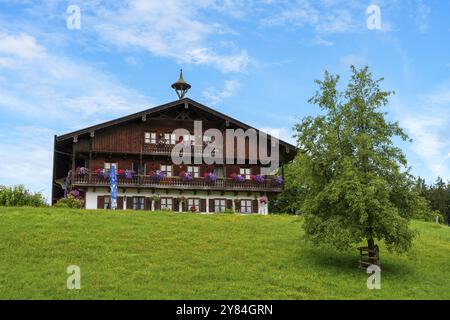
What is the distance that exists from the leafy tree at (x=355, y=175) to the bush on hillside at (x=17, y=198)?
21957 mm

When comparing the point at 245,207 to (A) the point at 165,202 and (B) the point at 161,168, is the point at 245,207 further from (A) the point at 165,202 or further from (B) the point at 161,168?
(B) the point at 161,168

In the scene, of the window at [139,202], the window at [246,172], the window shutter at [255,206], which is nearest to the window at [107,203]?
the window at [139,202]

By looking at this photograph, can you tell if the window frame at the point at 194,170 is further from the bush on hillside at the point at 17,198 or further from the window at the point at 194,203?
the bush on hillside at the point at 17,198

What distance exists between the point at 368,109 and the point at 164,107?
23.5 metres

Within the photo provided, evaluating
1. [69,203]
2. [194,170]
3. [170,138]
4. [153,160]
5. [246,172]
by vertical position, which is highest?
[170,138]

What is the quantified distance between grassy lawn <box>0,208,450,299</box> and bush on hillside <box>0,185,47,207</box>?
611cm

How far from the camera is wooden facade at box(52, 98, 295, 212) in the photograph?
4209 centimetres

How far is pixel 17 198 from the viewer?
3725cm

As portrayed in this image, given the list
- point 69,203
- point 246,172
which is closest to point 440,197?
point 246,172

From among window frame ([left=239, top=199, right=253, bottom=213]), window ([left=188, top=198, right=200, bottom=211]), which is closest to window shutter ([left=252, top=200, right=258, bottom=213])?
window frame ([left=239, top=199, right=253, bottom=213])

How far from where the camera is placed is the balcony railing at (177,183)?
41344 mm

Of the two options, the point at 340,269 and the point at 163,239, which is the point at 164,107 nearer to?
the point at 163,239

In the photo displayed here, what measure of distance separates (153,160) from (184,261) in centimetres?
2364

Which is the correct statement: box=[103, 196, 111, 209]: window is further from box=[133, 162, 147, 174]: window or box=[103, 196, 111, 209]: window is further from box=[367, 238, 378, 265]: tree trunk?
box=[367, 238, 378, 265]: tree trunk
